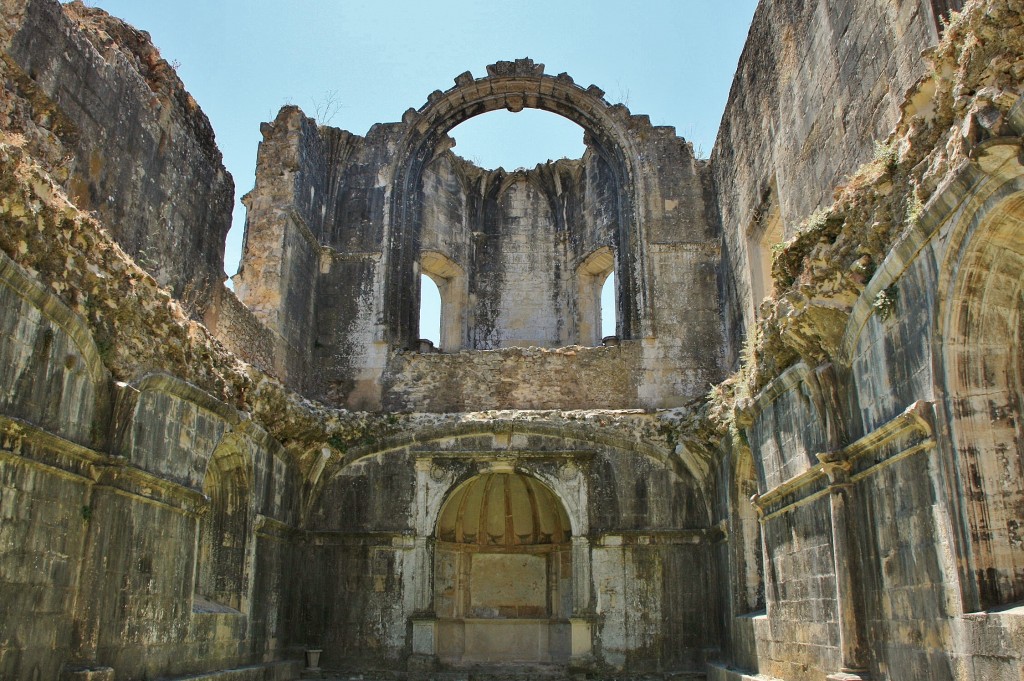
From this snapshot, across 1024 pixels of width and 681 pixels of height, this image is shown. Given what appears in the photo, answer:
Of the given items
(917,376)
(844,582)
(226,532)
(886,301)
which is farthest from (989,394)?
(226,532)

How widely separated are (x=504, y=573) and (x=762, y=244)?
21.4 ft

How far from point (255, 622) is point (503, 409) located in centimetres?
467

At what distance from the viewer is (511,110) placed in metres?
16.8

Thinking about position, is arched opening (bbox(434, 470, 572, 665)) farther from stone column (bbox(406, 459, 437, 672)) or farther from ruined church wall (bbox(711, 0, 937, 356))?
ruined church wall (bbox(711, 0, 937, 356))

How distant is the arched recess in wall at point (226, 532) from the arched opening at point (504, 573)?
3842mm

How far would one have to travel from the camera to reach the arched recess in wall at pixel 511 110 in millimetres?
14953

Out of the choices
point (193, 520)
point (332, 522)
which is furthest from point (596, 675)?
point (193, 520)

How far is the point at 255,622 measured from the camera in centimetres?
1130

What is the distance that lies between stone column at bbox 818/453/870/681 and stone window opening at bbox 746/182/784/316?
4.81 meters

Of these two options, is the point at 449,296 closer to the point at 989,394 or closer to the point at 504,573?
the point at 504,573

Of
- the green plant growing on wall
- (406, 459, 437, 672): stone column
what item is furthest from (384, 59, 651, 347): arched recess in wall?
the green plant growing on wall

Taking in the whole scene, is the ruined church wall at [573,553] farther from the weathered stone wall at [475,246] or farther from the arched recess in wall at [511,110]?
the arched recess in wall at [511,110]

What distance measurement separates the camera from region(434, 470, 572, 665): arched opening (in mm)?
14383

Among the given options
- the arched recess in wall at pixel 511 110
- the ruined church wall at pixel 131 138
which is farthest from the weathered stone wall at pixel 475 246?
the ruined church wall at pixel 131 138
